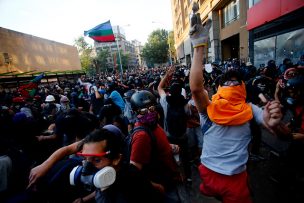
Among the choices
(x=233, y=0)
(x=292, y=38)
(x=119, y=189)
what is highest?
(x=233, y=0)

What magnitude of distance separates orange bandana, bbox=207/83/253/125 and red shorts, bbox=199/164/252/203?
53 centimetres

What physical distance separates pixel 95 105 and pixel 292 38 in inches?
380

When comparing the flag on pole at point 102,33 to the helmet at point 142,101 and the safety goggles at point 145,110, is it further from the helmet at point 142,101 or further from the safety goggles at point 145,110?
the safety goggles at point 145,110

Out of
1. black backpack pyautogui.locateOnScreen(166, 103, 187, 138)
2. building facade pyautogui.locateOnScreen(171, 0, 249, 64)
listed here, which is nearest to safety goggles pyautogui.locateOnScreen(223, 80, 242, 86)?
black backpack pyautogui.locateOnScreen(166, 103, 187, 138)

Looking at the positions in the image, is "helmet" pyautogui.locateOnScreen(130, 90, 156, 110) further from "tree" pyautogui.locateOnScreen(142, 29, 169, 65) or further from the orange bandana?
"tree" pyautogui.locateOnScreen(142, 29, 169, 65)

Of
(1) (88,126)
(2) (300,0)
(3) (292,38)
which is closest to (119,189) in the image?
(1) (88,126)

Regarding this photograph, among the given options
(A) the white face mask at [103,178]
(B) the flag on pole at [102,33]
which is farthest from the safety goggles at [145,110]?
(B) the flag on pole at [102,33]

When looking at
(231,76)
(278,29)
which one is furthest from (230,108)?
(278,29)

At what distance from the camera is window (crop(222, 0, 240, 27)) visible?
638 inches

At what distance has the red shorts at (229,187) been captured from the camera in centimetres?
178

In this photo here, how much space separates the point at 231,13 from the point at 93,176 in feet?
64.3

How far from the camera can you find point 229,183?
1.82m

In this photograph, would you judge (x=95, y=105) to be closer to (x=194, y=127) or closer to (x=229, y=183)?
(x=194, y=127)

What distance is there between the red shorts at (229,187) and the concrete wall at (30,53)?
22.1 meters
